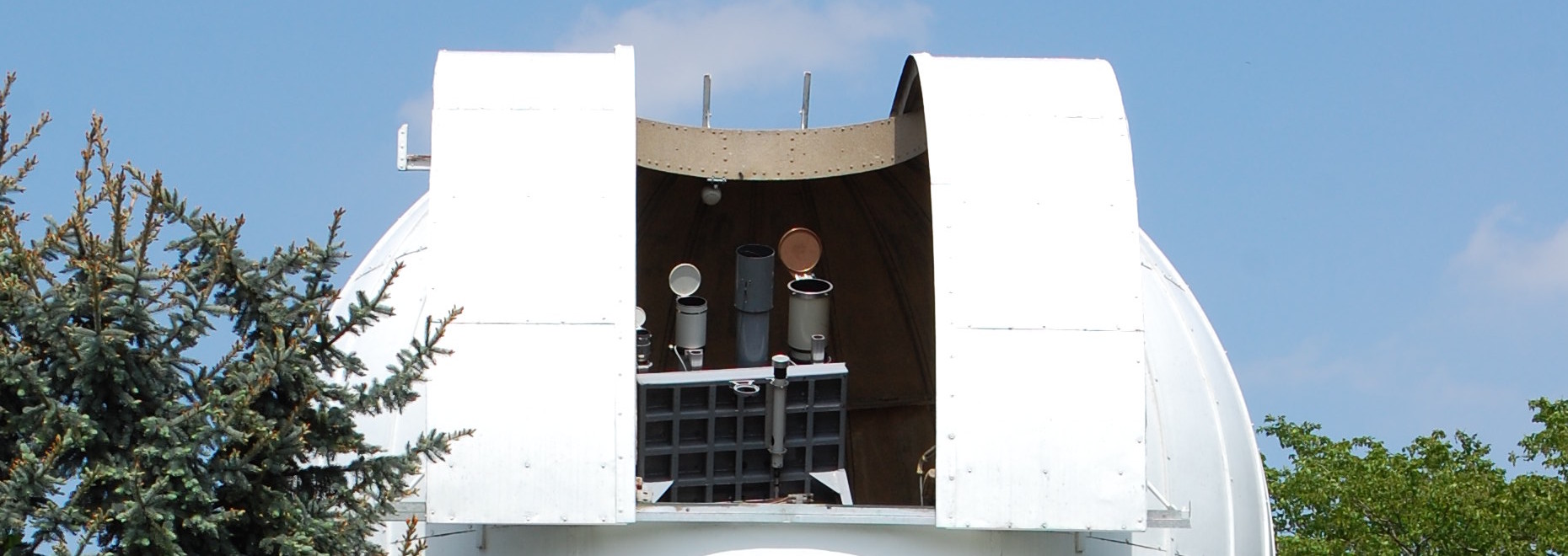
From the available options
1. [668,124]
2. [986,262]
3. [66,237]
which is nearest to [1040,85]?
[986,262]

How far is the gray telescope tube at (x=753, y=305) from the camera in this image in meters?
11.1

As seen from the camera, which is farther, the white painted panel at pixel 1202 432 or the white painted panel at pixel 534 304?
the white painted panel at pixel 1202 432

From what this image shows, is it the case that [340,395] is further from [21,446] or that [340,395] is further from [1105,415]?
[1105,415]

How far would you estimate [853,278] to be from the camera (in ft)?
40.3

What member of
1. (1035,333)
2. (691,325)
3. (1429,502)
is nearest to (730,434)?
(691,325)

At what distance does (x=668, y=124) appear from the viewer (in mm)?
10945

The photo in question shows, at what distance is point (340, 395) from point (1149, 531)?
3.96 m

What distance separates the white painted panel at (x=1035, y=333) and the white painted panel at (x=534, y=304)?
4.52ft

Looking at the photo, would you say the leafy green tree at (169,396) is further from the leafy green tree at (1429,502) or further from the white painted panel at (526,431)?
the leafy green tree at (1429,502)

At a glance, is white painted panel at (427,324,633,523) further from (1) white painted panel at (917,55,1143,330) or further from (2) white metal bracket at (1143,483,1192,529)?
(2) white metal bracket at (1143,483,1192,529)

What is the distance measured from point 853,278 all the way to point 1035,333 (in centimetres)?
353

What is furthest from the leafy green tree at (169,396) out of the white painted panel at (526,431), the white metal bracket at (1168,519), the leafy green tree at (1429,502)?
the leafy green tree at (1429,502)

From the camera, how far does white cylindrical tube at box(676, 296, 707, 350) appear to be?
1100cm

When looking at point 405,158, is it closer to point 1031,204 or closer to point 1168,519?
point 1031,204
